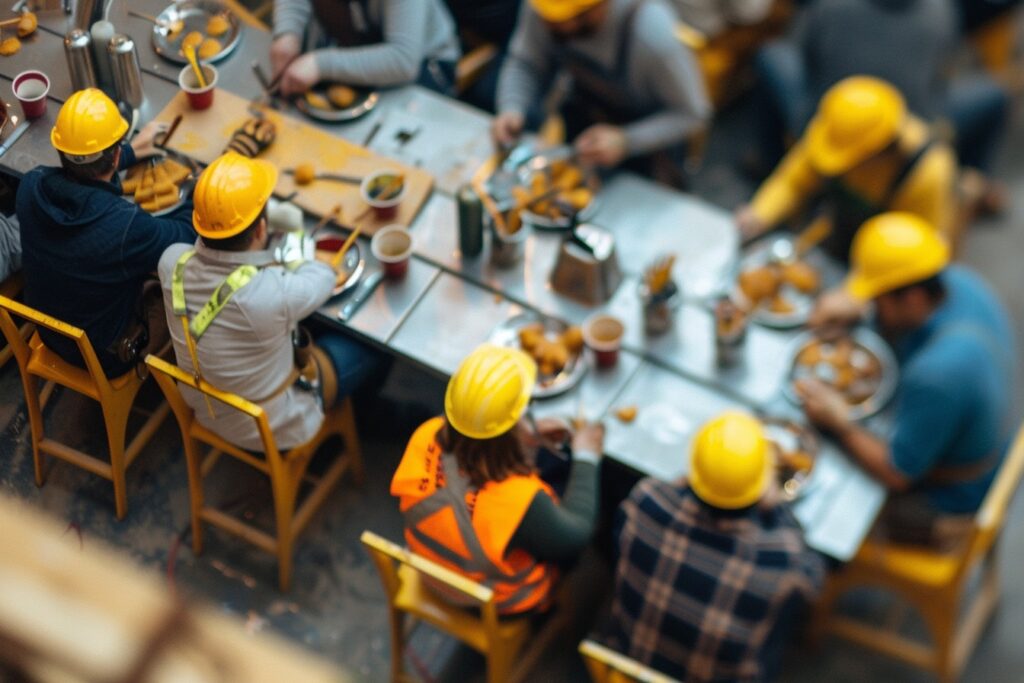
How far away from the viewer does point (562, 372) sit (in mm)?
4066

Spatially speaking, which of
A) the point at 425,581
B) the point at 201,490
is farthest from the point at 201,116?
the point at 425,581

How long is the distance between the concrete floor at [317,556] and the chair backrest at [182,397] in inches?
3.1

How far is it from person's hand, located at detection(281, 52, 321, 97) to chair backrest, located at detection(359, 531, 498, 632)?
6.42ft

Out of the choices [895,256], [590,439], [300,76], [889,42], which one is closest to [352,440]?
[590,439]

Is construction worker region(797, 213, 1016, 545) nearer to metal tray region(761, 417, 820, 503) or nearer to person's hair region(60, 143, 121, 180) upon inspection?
metal tray region(761, 417, 820, 503)

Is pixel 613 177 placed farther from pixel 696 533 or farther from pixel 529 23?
pixel 696 533

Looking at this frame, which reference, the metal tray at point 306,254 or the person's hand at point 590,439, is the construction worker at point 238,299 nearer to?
the metal tray at point 306,254

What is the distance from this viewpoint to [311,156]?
4410mm

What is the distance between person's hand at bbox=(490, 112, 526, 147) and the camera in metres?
4.69

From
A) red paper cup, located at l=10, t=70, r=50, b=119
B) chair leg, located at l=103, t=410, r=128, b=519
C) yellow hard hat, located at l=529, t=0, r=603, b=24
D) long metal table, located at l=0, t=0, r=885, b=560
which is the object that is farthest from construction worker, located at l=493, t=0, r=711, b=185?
chair leg, located at l=103, t=410, r=128, b=519

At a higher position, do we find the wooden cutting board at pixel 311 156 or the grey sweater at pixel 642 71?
the grey sweater at pixel 642 71

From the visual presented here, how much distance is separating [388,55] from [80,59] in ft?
5.23

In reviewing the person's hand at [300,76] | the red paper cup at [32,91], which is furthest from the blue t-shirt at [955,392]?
the red paper cup at [32,91]

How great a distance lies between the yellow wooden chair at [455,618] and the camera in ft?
11.2
